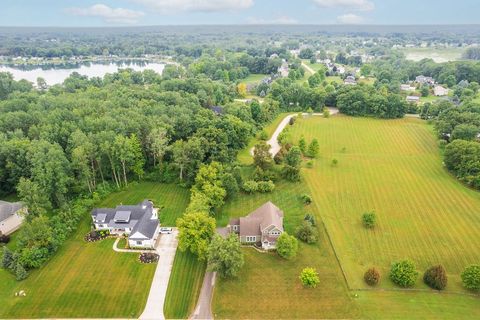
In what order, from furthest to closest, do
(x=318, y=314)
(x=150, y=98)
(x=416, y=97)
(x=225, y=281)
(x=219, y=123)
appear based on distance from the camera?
(x=416, y=97), (x=150, y=98), (x=219, y=123), (x=225, y=281), (x=318, y=314)

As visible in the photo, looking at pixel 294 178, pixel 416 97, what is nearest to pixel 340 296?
pixel 294 178

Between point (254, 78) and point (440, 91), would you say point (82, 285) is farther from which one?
point (254, 78)

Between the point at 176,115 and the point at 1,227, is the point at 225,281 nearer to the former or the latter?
the point at 1,227

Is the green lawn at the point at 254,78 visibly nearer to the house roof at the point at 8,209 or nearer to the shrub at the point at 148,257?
the house roof at the point at 8,209

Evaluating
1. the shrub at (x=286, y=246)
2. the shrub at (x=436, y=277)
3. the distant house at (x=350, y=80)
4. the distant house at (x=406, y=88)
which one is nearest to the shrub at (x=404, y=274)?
the shrub at (x=436, y=277)

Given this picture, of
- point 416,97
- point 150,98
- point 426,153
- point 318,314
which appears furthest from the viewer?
point 416,97

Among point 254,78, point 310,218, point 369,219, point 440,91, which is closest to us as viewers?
point 369,219

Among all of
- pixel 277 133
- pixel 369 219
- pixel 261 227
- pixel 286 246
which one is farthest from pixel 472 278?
pixel 277 133
